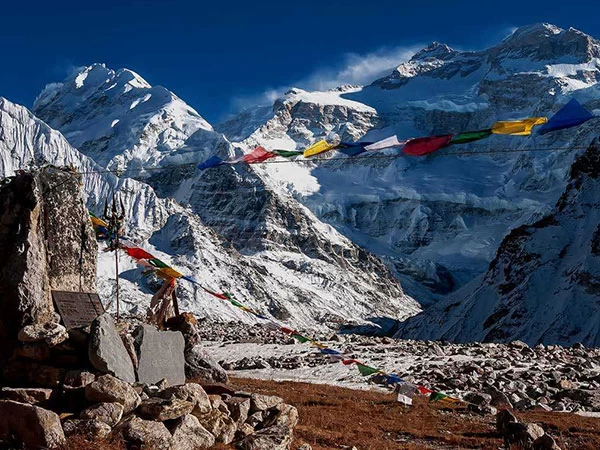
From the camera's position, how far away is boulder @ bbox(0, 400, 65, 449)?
9812 millimetres

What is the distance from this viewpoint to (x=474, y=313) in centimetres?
7919

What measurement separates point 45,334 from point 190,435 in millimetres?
3909

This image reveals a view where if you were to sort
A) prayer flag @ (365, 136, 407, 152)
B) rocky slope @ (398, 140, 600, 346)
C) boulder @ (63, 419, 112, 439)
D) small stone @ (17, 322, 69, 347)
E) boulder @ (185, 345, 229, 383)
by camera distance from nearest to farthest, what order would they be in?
boulder @ (63, 419, 112, 439) → small stone @ (17, 322, 69, 347) → prayer flag @ (365, 136, 407, 152) → boulder @ (185, 345, 229, 383) → rocky slope @ (398, 140, 600, 346)

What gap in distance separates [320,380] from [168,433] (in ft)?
59.1

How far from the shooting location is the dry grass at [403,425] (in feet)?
44.5

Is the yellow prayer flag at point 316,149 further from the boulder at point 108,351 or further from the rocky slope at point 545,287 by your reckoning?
the rocky slope at point 545,287

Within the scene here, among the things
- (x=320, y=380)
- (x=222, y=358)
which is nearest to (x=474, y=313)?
(x=222, y=358)

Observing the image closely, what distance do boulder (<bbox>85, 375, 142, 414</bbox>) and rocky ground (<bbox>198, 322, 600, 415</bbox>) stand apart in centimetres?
1128

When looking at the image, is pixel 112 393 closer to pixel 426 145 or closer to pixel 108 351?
pixel 108 351

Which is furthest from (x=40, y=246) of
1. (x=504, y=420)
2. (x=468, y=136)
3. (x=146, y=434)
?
(x=468, y=136)

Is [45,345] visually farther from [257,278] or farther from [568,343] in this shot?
[257,278]

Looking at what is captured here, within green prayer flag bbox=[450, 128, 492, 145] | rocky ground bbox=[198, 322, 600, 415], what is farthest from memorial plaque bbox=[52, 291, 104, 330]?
rocky ground bbox=[198, 322, 600, 415]

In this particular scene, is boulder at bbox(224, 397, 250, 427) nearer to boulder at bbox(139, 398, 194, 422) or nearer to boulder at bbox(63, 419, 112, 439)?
boulder at bbox(139, 398, 194, 422)

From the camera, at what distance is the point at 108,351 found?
12.8 m
